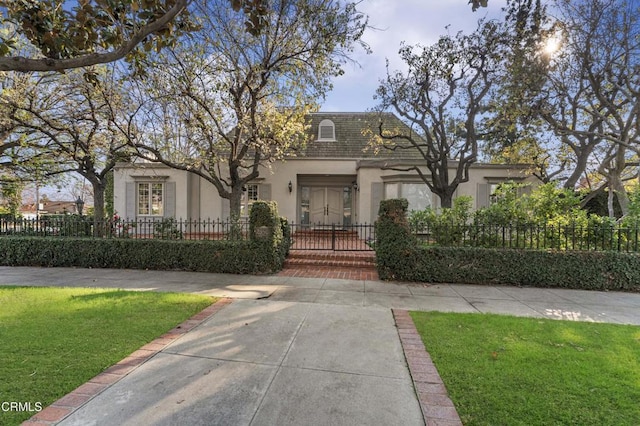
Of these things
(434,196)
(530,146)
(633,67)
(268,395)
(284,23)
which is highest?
(284,23)

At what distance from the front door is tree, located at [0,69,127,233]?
8.98 metres

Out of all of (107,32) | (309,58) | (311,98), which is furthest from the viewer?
(311,98)

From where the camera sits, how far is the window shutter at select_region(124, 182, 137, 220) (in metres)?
14.9

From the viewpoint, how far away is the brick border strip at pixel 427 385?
2420 millimetres

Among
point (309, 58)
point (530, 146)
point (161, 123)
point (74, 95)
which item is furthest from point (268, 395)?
point (530, 146)

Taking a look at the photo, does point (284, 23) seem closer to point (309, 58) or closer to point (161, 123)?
point (309, 58)

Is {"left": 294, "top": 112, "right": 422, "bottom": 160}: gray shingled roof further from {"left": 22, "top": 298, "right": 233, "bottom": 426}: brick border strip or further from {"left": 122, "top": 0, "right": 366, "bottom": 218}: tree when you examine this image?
{"left": 22, "top": 298, "right": 233, "bottom": 426}: brick border strip

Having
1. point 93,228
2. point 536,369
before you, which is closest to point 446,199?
point 536,369

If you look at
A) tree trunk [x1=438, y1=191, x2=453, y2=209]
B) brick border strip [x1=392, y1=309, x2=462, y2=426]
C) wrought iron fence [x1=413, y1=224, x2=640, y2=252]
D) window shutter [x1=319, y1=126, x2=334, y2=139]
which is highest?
window shutter [x1=319, y1=126, x2=334, y2=139]

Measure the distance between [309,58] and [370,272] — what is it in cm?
638

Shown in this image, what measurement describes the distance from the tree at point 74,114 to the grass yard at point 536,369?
10076 mm

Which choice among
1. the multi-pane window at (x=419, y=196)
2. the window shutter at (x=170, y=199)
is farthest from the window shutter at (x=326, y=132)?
the window shutter at (x=170, y=199)

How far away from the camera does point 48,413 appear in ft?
7.73

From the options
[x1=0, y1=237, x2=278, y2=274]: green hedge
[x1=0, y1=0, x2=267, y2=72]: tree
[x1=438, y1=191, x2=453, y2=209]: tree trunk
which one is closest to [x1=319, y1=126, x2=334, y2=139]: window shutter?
[x1=438, y1=191, x2=453, y2=209]: tree trunk
